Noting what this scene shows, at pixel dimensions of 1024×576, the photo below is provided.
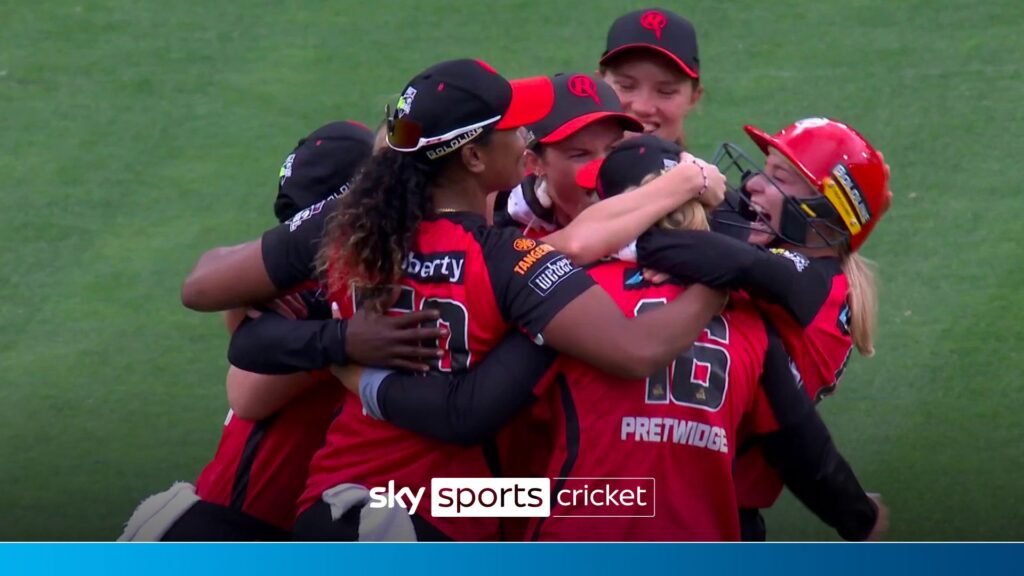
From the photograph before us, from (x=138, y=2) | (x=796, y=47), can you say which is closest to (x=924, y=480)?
(x=796, y=47)

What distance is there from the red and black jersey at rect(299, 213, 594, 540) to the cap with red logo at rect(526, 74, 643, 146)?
500 mm

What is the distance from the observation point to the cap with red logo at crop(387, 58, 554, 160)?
343 cm

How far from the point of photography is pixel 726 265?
330 cm

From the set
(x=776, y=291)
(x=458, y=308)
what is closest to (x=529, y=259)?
(x=458, y=308)

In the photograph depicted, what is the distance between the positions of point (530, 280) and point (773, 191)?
0.84 metres

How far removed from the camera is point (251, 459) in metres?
4.01

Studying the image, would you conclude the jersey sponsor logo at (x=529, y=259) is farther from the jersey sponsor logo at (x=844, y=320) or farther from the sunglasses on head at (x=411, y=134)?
the jersey sponsor logo at (x=844, y=320)

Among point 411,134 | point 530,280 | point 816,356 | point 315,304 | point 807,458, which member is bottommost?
point 807,458

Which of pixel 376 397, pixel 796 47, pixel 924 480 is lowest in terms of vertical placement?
pixel 924 480

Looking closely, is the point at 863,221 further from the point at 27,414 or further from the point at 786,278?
the point at 27,414

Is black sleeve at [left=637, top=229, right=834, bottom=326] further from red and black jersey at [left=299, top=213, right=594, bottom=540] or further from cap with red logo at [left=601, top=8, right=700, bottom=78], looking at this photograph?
cap with red logo at [left=601, top=8, right=700, bottom=78]

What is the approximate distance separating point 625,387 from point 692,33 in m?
1.91

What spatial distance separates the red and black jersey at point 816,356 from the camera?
143 inches

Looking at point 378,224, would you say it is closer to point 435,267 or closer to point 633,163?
point 435,267
